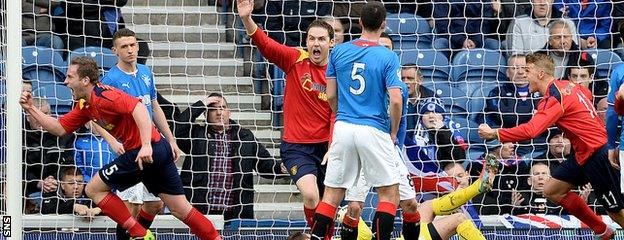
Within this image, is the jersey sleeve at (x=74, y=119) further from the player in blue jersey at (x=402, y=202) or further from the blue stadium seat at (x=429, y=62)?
the blue stadium seat at (x=429, y=62)

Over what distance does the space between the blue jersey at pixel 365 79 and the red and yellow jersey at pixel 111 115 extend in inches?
62.2

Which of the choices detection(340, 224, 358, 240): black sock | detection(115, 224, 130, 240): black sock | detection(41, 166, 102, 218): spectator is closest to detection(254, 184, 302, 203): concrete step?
detection(41, 166, 102, 218): spectator

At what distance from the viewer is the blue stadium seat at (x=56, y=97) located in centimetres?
1370

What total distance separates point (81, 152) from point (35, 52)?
101cm

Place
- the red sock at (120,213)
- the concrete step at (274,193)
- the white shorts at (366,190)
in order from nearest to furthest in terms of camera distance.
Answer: the white shorts at (366,190)
the red sock at (120,213)
the concrete step at (274,193)

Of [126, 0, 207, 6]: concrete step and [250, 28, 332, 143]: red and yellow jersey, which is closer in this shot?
[250, 28, 332, 143]: red and yellow jersey

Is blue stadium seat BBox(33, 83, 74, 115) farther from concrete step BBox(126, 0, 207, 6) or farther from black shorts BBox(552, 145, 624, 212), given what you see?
black shorts BBox(552, 145, 624, 212)

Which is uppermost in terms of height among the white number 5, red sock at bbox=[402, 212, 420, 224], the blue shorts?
the white number 5

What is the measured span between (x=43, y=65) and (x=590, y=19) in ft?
17.6

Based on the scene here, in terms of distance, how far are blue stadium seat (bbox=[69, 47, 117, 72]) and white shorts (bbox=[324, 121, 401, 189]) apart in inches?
157

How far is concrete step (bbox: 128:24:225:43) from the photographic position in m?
14.2

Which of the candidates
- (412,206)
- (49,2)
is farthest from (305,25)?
(412,206)

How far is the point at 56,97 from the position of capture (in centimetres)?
1373

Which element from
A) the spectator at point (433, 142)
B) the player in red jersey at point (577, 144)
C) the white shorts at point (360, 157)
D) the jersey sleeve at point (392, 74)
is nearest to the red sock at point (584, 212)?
the player in red jersey at point (577, 144)
